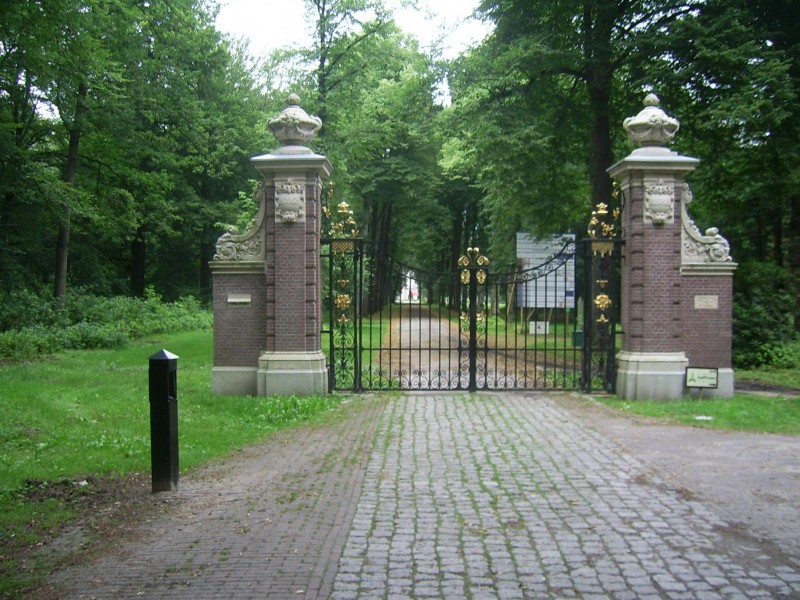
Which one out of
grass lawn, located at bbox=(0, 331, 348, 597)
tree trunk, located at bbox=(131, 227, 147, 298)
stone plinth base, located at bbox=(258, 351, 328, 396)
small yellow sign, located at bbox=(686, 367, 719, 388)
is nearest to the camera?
grass lawn, located at bbox=(0, 331, 348, 597)

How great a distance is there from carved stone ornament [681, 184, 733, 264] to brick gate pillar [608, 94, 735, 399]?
0.02 m

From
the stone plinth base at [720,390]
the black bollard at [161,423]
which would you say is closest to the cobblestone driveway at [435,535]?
the black bollard at [161,423]

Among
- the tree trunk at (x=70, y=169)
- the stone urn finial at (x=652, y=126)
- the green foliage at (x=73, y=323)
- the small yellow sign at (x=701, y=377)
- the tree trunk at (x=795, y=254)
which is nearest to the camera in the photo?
the small yellow sign at (x=701, y=377)

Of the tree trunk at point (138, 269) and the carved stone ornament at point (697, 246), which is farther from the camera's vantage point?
the tree trunk at point (138, 269)

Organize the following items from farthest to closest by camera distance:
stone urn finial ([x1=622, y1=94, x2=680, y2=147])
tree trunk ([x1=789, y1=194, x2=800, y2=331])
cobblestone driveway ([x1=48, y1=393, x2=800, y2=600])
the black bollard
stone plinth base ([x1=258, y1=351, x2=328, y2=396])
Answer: tree trunk ([x1=789, y1=194, x2=800, y2=331]), stone urn finial ([x1=622, y1=94, x2=680, y2=147]), stone plinth base ([x1=258, y1=351, x2=328, y2=396]), the black bollard, cobblestone driveway ([x1=48, y1=393, x2=800, y2=600])

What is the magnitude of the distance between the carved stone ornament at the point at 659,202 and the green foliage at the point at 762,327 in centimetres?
650

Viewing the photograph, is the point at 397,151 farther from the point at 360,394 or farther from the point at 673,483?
the point at 673,483

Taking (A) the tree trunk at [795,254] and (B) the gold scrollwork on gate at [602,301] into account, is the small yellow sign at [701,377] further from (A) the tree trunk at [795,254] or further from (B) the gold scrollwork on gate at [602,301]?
(A) the tree trunk at [795,254]

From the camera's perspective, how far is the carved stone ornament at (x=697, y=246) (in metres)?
11.9

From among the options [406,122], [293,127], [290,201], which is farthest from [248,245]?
[406,122]

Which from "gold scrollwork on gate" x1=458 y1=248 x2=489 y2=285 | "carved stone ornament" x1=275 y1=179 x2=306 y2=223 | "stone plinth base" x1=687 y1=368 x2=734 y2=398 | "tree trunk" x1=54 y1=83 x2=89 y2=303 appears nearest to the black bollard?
"carved stone ornament" x1=275 y1=179 x2=306 y2=223

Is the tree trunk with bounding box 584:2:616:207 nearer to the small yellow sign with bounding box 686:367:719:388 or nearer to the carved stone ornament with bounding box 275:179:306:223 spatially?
the small yellow sign with bounding box 686:367:719:388

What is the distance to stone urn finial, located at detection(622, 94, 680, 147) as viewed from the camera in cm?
1188

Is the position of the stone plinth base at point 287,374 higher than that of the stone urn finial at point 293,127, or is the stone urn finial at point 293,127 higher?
the stone urn finial at point 293,127
